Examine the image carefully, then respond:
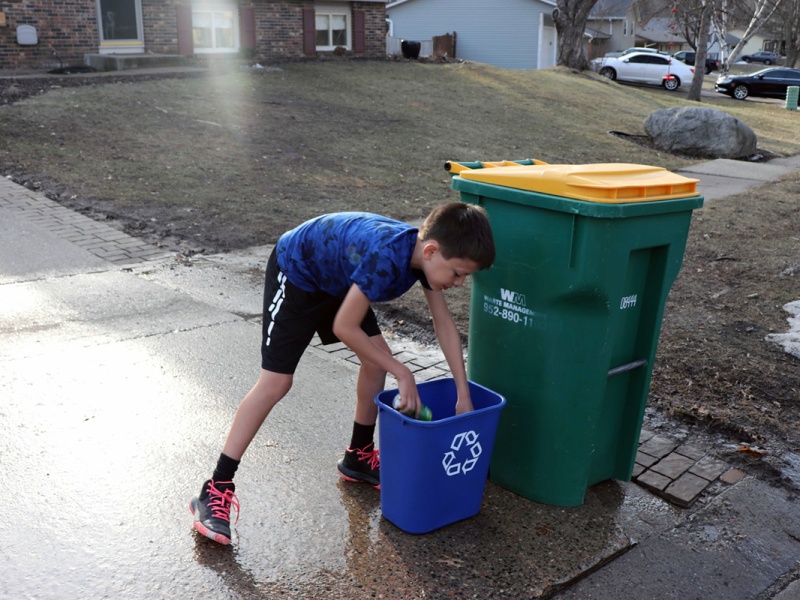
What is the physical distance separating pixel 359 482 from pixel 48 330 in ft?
8.58

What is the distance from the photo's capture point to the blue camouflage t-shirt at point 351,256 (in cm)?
250

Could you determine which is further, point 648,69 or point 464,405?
point 648,69

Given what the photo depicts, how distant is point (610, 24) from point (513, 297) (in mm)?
58915

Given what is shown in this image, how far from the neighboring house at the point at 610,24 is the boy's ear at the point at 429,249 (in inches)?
2168

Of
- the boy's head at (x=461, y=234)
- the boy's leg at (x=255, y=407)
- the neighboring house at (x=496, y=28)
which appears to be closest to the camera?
the boy's head at (x=461, y=234)

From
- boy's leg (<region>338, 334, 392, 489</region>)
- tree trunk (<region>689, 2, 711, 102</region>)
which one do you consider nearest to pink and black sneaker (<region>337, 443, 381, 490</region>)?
boy's leg (<region>338, 334, 392, 489</region>)

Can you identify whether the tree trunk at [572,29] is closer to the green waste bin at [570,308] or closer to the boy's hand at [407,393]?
the green waste bin at [570,308]

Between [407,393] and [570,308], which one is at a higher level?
[570,308]

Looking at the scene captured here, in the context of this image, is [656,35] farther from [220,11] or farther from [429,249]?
[429,249]

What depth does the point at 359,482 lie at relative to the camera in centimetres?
323

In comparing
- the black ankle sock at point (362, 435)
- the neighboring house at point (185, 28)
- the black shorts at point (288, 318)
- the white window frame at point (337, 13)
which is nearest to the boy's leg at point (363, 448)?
the black ankle sock at point (362, 435)

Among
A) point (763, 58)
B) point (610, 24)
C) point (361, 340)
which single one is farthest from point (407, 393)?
point (763, 58)

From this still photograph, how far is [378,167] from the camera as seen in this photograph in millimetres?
11273

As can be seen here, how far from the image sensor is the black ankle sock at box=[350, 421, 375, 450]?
318 cm
